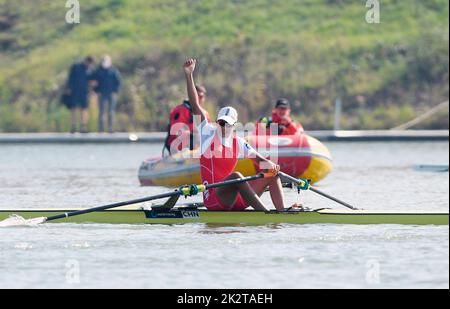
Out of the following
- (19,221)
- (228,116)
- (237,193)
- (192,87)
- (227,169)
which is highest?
(192,87)

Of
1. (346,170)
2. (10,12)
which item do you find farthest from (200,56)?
(346,170)

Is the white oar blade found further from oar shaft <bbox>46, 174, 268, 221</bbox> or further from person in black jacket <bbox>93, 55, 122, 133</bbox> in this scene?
person in black jacket <bbox>93, 55, 122, 133</bbox>

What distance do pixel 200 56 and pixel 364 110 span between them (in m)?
6.54

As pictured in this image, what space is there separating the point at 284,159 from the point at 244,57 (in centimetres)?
2354

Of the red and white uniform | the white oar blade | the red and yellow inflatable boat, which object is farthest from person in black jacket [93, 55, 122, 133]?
the red and white uniform

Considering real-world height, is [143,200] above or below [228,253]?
above

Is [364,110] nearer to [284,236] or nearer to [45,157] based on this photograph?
[45,157]

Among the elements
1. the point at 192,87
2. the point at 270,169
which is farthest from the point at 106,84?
the point at 270,169

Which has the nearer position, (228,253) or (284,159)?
(228,253)

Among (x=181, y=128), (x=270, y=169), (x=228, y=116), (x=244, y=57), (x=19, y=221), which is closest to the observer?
(x=228, y=116)

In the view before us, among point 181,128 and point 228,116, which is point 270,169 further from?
point 181,128

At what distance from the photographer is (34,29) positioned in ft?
173

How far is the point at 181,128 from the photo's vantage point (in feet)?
81.0

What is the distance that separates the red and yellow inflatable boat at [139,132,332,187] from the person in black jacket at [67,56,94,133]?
1490 centimetres
